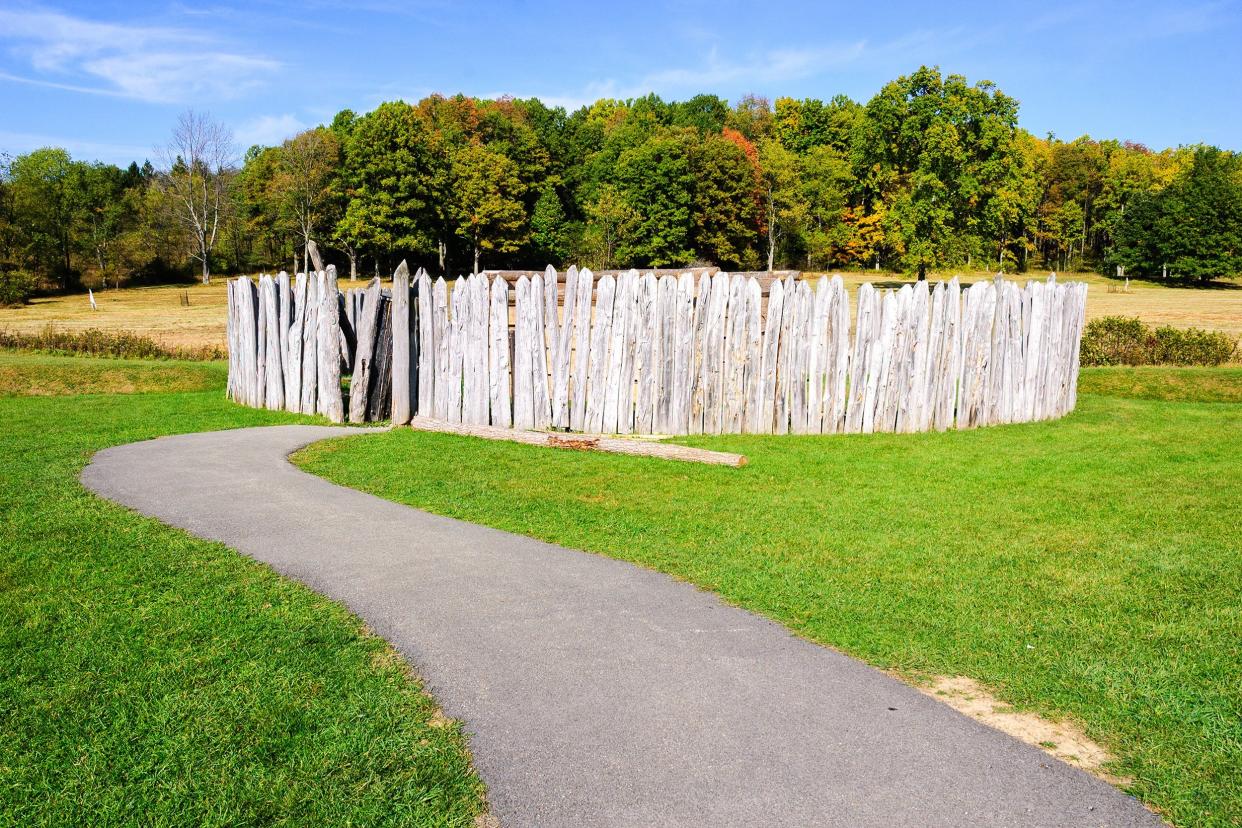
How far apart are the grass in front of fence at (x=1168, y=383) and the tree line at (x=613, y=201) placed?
108 ft

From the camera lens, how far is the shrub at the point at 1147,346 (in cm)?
1998

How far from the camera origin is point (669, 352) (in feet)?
39.5

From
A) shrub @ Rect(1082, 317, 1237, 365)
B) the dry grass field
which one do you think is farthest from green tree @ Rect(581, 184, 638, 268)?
shrub @ Rect(1082, 317, 1237, 365)

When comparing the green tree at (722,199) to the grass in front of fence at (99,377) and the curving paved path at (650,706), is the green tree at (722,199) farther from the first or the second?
the curving paved path at (650,706)

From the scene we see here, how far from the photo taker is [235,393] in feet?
50.0

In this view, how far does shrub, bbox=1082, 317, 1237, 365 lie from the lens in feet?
65.6

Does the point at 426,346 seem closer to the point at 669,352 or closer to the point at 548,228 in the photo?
the point at 669,352

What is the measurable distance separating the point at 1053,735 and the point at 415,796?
2.91 meters

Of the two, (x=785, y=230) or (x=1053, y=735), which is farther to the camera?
(x=785, y=230)

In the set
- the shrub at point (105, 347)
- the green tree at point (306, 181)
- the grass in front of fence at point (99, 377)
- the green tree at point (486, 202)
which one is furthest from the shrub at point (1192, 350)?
the green tree at point (306, 181)

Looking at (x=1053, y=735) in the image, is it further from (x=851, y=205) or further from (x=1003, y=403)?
(x=851, y=205)

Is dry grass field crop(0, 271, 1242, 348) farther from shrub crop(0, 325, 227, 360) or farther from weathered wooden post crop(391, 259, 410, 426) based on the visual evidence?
weathered wooden post crop(391, 259, 410, 426)

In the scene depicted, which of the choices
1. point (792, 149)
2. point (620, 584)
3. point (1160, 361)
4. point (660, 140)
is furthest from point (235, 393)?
point (792, 149)

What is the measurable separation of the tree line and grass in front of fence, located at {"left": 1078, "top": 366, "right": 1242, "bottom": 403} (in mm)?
33016
